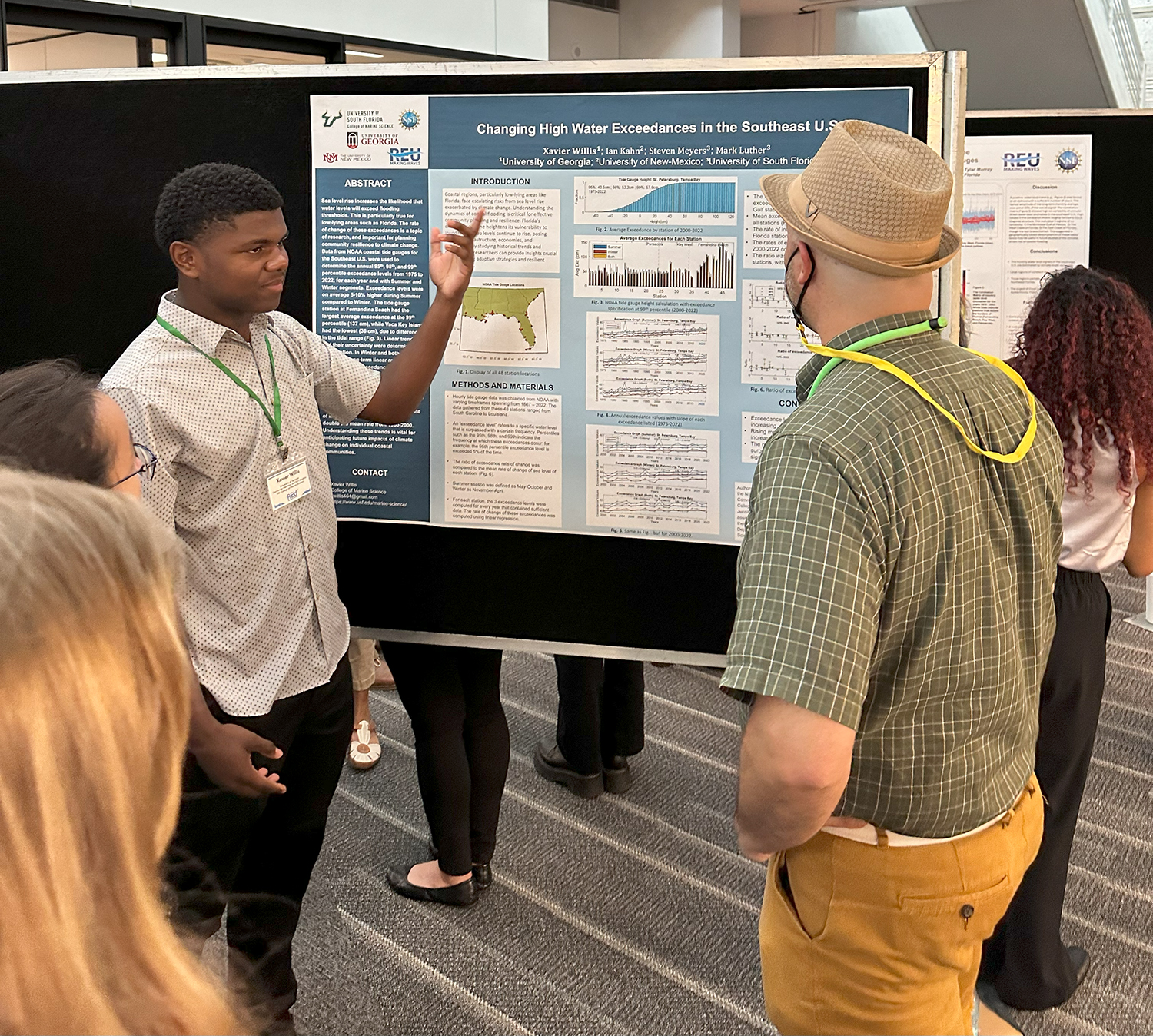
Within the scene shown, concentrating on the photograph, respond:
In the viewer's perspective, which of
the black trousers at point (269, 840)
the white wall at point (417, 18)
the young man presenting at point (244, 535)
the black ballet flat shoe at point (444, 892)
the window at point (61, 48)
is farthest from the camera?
the white wall at point (417, 18)

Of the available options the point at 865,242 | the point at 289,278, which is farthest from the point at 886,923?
the point at 289,278

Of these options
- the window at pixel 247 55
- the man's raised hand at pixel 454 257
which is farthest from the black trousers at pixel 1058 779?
the window at pixel 247 55

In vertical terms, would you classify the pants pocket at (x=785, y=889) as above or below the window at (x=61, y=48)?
below

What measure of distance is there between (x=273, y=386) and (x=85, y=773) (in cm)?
143

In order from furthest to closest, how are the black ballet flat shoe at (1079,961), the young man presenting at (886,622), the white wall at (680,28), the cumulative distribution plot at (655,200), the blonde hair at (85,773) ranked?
the white wall at (680,28) → the black ballet flat shoe at (1079,961) → the cumulative distribution plot at (655,200) → the young man presenting at (886,622) → the blonde hair at (85,773)

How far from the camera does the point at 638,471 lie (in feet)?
7.06

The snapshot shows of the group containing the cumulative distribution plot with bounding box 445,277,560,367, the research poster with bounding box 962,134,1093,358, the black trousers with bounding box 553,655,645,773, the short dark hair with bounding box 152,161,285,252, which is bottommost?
the black trousers with bounding box 553,655,645,773

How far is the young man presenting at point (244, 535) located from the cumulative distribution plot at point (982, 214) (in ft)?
7.67

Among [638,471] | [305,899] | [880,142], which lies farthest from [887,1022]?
[305,899]

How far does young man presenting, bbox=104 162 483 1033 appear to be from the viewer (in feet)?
5.88

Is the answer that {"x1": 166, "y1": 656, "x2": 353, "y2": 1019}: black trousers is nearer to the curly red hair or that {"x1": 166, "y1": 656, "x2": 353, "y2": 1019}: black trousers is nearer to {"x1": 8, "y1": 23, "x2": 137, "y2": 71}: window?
the curly red hair

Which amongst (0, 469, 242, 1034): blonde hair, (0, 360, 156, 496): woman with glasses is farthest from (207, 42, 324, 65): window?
(0, 469, 242, 1034): blonde hair

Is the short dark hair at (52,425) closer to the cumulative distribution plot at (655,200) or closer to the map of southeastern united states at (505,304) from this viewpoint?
the map of southeastern united states at (505,304)

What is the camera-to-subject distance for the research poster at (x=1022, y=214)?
3693mm
